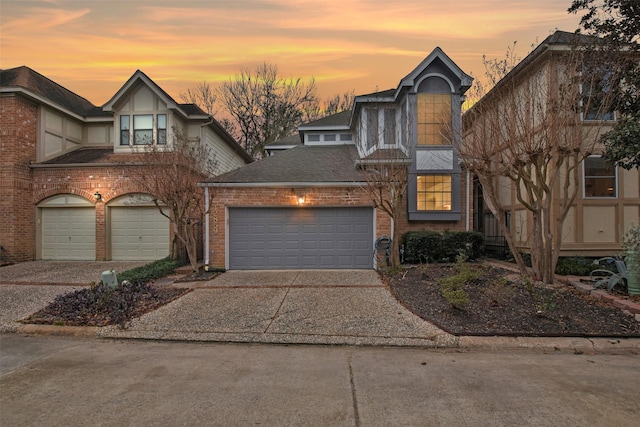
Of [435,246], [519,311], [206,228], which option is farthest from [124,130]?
[519,311]

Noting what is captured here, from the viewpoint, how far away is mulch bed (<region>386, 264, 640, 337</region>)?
5.05 meters

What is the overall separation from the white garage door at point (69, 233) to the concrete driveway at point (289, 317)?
7099mm

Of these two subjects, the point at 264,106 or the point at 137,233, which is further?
the point at 264,106

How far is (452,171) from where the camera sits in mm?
11031

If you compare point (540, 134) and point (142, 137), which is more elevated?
point (142, 137)

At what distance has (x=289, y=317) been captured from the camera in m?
5.89

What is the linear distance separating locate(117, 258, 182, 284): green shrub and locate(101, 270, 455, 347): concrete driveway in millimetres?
1621

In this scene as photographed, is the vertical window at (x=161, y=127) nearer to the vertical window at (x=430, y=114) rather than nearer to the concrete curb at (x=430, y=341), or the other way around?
the vertical window at (x=430, y=114)

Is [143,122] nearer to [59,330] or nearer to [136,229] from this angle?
[136,229]

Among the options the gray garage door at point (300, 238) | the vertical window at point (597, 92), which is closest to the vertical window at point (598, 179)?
the vertical window at point (597, 92)

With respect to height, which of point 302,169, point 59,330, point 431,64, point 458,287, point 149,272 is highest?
point 431,64

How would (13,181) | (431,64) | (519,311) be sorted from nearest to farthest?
1. (519,311)
2. (431,64)
3. (13,181)

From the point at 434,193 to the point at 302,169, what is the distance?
446 centimetres

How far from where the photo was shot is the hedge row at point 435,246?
10359 millimetres
